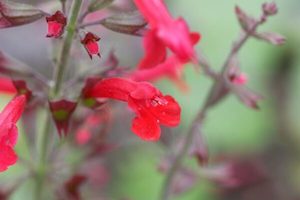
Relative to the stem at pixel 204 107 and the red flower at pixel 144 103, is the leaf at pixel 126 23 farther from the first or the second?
the stem at pixel 204 107

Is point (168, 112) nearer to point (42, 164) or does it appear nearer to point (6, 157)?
point (6, 157)

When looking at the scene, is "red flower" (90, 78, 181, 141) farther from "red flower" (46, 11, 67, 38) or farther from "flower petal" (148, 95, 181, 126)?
"red flower" (46, 11, 67, 38)

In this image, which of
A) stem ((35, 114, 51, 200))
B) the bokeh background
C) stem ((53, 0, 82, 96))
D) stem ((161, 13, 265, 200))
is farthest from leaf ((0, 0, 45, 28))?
the bokeh background

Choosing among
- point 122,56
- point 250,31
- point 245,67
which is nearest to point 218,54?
point 245,67

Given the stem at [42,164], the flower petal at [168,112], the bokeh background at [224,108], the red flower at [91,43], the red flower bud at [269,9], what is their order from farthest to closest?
the bokeh background at [224,108] < the stem at [42,164] < the red flower bud at [269,9] < the flower petal at [168,112] < the red flower at [91,43]

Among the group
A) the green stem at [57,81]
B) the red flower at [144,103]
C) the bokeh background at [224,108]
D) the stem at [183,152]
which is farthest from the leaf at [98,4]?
the bokeh background at [224,108]

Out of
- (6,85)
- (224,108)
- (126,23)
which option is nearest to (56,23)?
(126,23)
